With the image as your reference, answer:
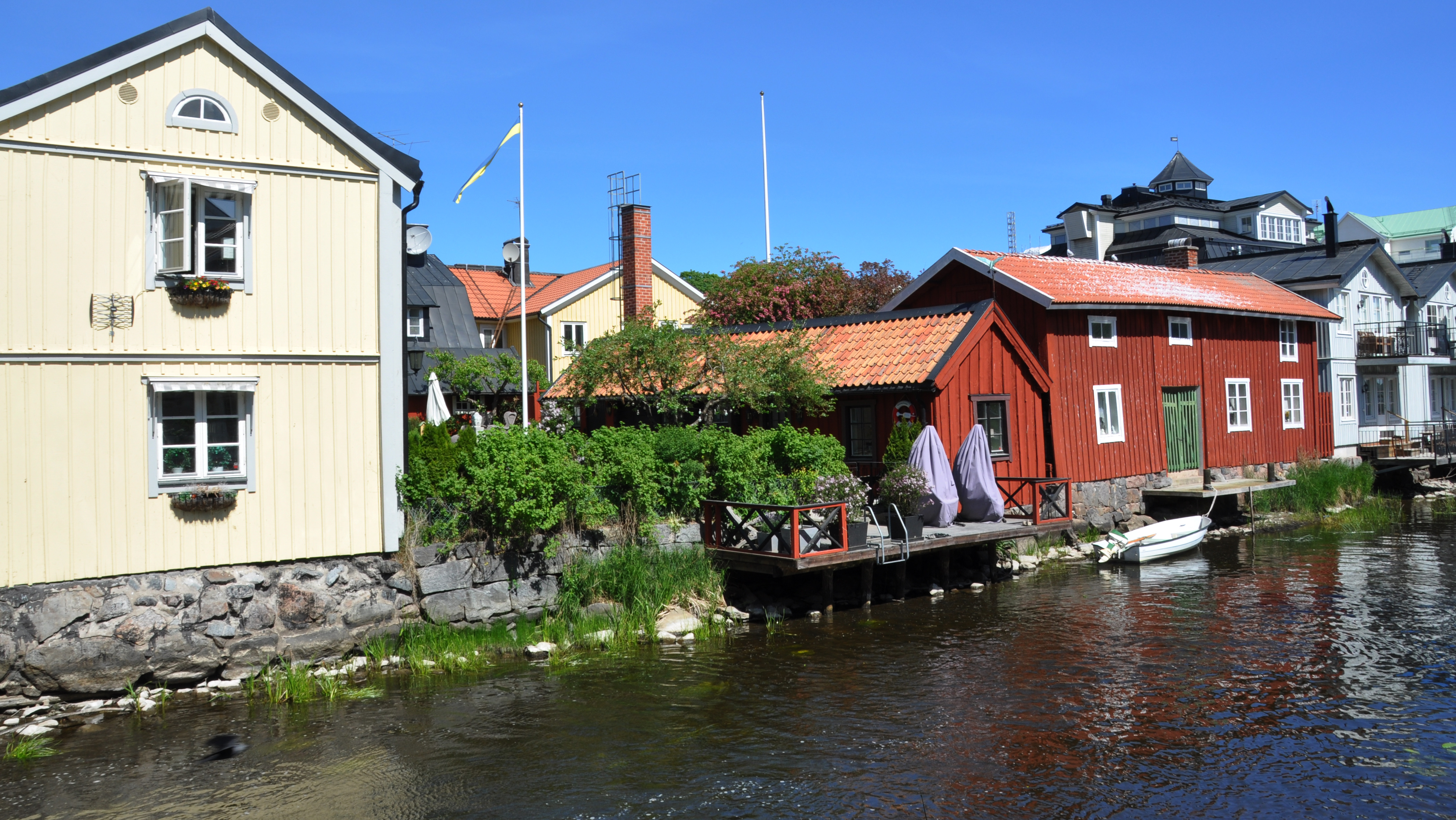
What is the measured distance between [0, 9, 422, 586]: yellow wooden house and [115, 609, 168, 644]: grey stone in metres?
0.60

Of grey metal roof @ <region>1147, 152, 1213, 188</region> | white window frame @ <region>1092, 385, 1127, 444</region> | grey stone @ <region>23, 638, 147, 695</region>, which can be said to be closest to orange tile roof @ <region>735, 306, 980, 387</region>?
white window frame @ <region>1092, 385, 1127, 444</region>

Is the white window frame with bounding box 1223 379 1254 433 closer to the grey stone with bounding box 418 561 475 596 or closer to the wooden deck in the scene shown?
the wooden deck

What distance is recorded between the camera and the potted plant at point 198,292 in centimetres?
1402

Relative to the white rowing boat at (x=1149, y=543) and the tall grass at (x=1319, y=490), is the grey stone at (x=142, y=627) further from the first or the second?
the tall grass at (x=1319, y=490)

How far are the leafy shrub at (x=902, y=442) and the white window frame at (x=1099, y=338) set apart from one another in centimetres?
755

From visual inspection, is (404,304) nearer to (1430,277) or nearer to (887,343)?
(887,343)

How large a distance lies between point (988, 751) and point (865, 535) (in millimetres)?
6951

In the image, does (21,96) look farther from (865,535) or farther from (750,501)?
(865,535)

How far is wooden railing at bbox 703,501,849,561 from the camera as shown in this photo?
17250 mm

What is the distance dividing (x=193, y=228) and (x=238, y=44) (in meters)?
2.60

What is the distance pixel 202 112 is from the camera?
47.3 ft

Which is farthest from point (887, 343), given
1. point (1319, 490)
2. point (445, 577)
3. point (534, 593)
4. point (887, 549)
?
point (1319, 490)

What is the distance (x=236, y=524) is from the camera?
14.3 m

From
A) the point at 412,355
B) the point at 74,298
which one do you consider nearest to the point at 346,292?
the point at 74,298
